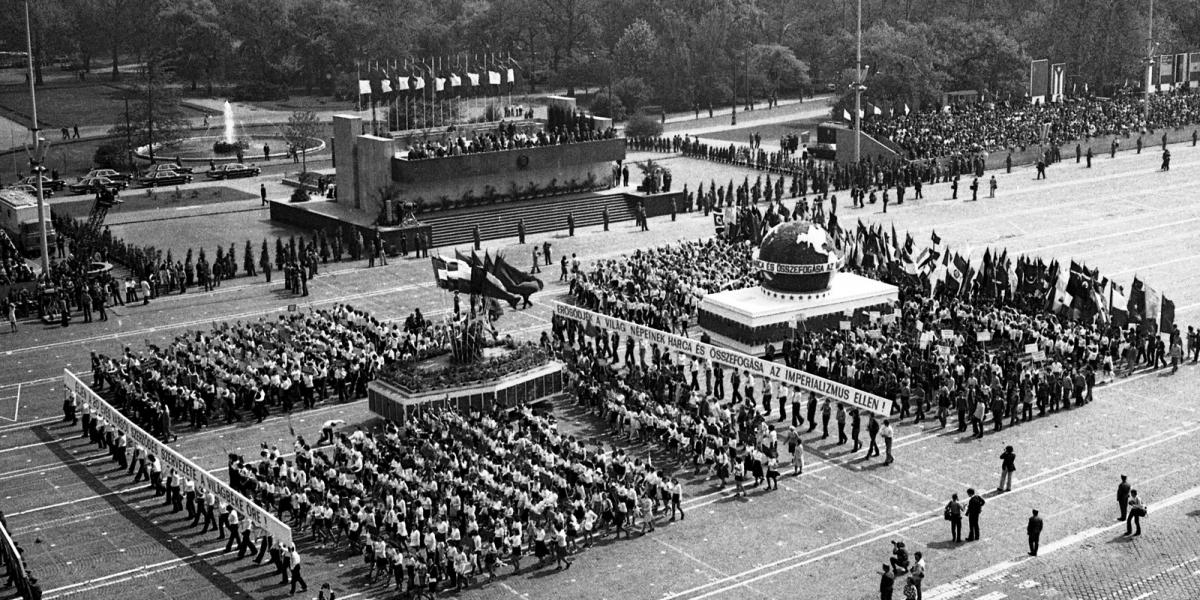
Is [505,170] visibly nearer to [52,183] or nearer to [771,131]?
[52,183]

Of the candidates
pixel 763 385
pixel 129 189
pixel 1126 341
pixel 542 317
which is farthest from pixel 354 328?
pixel 129 189

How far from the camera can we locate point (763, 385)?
155 ft

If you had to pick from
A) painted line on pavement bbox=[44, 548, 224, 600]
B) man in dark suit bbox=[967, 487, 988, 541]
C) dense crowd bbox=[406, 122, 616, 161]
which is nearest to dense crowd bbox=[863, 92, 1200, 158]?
dense crowd bbox=[406, 122, 616, 161]

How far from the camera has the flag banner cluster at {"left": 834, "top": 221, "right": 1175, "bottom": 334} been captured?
50.8 meters

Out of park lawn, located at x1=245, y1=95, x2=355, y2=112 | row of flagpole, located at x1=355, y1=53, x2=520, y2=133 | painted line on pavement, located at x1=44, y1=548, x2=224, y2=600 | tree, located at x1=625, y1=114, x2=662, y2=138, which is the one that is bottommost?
painted line on pavement, located at x1=44, y1=548, x2=224, y2=600

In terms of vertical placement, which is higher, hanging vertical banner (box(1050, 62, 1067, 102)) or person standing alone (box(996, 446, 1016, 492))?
hanging vertical banner (box(1050, 62, 1067, 102))

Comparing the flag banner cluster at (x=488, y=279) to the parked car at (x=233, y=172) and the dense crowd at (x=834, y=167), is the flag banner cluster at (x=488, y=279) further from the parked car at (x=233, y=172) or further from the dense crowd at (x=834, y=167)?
the parked car at (x=233, y=172)

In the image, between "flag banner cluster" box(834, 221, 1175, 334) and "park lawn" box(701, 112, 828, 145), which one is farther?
"park lawn" box(701, 112, 828, 145)

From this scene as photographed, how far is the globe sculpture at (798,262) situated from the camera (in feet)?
177

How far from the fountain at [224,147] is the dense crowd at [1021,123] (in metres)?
38.1

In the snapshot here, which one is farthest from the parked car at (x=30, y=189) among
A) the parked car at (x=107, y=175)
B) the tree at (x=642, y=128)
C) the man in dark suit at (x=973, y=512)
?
the man in dark suit at (x=973, y=512)

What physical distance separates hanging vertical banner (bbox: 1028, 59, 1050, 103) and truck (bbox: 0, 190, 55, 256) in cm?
6150

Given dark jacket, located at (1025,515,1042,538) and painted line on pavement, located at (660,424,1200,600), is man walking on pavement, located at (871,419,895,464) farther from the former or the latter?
dark jacket, located at (1025,515,1042,538)

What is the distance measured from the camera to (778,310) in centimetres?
5319
